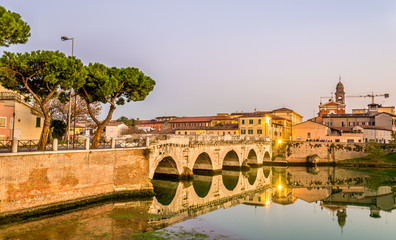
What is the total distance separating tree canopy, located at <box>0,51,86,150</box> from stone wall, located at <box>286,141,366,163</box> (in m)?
56.9

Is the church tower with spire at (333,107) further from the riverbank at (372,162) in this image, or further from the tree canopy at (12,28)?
the tree canopy at (12,28)

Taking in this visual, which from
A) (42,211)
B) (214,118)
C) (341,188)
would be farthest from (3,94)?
(214,118)

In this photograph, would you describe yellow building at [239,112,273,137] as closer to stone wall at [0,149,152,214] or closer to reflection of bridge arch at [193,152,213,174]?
reflection of bridge arch at [193,152,213,174]

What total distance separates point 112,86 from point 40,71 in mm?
7313

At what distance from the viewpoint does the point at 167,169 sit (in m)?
40.5

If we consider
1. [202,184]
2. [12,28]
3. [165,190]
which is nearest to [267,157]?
[202,184]

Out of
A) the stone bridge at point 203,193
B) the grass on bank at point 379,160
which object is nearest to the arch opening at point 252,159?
the stone bridge at point 203,193

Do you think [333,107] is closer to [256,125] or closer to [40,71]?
[256,125]

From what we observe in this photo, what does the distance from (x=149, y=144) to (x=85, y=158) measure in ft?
26.7

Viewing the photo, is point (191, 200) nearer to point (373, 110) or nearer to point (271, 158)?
point (271, 158)

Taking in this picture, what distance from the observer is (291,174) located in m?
56.5

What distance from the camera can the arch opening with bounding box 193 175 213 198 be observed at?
35878mm

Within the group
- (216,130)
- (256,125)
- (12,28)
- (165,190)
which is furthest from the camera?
(216,130)

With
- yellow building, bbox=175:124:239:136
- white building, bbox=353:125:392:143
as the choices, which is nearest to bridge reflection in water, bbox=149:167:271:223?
yellow building, bbox=175:124:239:136
